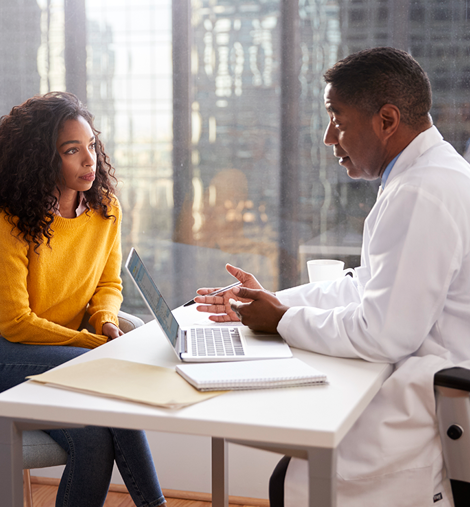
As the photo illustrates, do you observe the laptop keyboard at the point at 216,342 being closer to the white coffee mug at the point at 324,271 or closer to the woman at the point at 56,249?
the woman at the point at 56,249

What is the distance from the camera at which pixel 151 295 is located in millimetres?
1200

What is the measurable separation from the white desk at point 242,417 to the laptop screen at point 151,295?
252 millimetres

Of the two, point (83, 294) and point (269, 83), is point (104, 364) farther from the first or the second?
point (269, 83)

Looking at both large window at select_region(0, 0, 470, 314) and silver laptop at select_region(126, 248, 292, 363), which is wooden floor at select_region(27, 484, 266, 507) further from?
silver laptop at select_region(126, 248, 292, 363)

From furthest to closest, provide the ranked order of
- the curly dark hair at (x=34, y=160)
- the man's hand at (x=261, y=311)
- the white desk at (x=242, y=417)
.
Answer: the curly dark hair at (x=34, y=160) → the man's hand at (x=261, y=311) → the white desk at (x=242, y=417)

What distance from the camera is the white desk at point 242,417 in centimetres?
82

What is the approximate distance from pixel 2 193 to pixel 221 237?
1.03 m

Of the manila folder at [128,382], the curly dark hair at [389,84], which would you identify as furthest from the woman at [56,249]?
the curly dark hair at [389,84]

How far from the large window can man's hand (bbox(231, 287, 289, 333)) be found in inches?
47.7

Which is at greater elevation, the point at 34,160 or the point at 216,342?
the point at 34,160

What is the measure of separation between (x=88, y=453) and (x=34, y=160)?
922mm

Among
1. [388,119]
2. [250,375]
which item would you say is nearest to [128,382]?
[250,375]

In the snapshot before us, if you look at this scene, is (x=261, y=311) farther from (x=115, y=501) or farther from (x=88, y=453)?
(x=115, y=501)

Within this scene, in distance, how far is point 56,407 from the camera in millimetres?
904
